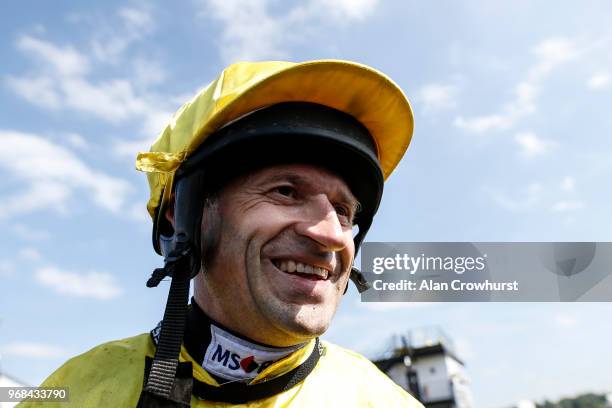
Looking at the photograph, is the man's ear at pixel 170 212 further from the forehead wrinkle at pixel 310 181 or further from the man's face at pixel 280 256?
the forehead wrinkle at pixel 310 181

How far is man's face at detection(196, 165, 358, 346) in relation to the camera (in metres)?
2.14

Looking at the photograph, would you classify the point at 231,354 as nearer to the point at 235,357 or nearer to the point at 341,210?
the point at 235,357

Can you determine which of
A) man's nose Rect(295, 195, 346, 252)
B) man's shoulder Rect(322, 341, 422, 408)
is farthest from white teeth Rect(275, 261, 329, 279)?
man's shoulder Rect(322, 341, 422, 408)

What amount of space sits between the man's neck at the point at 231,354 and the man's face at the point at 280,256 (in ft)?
0.14

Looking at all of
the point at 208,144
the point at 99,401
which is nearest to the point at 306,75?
the point at 208,144

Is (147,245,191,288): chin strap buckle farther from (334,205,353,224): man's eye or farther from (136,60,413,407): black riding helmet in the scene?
(334,205,353,224): man's eye

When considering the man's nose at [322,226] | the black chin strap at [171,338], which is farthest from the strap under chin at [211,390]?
the man's nose at [322,226]

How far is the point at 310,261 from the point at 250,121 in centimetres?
66

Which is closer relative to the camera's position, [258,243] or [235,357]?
[258,243]

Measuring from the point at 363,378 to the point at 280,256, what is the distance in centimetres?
86

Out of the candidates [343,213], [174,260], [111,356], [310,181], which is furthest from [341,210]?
[111,356]

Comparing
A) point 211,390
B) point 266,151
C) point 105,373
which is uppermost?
point 266,151

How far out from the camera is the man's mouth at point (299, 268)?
2.17m

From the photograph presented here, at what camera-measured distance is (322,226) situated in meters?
2.19
